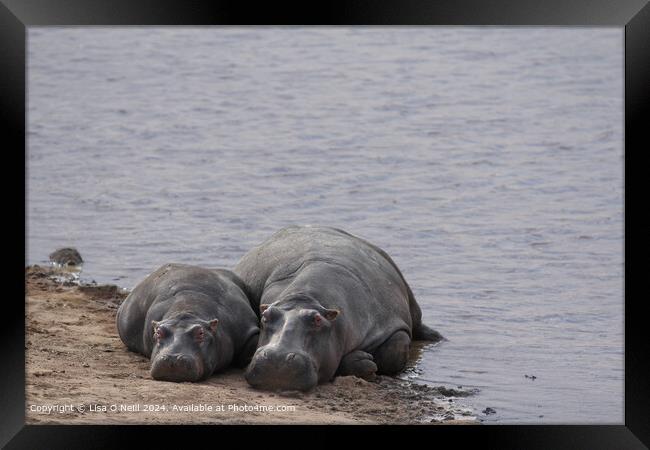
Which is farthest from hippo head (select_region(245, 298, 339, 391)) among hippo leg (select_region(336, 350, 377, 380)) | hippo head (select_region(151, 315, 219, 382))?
hippo head (select_region(151, 315, 219, 382))

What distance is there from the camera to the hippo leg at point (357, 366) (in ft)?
34.8

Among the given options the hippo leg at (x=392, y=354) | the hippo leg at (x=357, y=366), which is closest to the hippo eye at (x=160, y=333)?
the hippo leg at (x=357, y=366)

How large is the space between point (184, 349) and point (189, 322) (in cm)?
32

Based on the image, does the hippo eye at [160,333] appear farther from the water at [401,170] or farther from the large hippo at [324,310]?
the water at [401,170]

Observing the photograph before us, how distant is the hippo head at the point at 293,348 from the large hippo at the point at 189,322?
17.8 inches

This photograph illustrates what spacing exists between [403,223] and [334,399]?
24.6 ft

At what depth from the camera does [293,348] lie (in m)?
9.98

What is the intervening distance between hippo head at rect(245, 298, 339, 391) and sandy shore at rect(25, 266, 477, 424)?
102mm

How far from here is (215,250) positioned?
16.2 metres

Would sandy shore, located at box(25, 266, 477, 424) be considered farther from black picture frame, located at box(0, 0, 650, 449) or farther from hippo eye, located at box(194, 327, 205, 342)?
black picture frame, located at box(0, 0, 650, 449)

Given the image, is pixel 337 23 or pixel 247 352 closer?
pixel 337 23

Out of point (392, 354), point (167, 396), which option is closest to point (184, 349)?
point (167, 396)

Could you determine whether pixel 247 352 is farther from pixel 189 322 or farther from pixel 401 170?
pixel 401 170

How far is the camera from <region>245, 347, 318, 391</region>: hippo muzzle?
983cm
